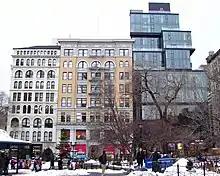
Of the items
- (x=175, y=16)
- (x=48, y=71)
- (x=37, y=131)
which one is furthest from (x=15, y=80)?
(x=175, y=16)

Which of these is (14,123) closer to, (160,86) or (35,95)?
(35,95)

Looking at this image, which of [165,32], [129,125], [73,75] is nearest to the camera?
[129,125]

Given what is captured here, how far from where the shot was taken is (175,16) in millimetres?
97062

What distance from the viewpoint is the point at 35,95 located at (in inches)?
2729

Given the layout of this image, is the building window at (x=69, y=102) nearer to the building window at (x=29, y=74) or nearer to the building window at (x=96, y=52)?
the building window at (x=29, y=74)

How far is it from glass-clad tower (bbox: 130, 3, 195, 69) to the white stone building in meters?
29.4

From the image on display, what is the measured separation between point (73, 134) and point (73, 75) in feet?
42.1

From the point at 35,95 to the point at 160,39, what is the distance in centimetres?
4485

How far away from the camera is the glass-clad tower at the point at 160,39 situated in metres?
90.5

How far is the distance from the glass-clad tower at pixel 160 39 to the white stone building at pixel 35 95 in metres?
29.4

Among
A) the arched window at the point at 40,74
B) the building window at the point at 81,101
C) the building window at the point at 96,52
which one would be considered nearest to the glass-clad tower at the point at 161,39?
the building window at the point at 96,52

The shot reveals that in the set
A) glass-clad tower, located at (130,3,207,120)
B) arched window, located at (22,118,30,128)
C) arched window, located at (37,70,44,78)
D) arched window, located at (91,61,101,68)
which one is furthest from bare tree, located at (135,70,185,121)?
glass-clad tower, located at (130,3,207,120)

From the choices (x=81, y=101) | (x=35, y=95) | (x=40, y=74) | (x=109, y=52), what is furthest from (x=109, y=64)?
(x=35, y=95)

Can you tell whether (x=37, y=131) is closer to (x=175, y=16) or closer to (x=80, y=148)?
(x=80, y=148)
